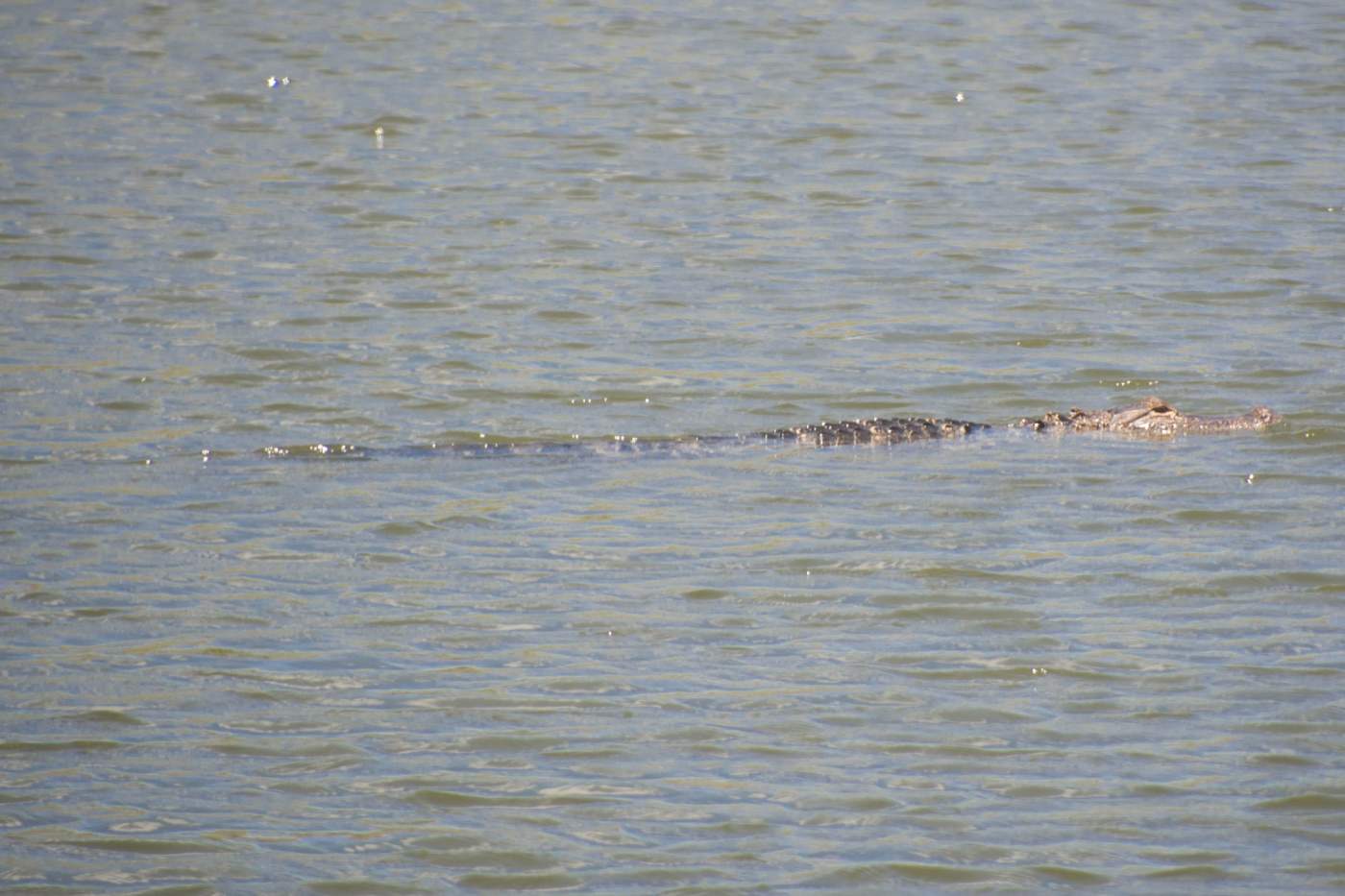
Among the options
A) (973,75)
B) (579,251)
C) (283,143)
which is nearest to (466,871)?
(579,251)

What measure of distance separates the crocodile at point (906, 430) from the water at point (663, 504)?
14 cm

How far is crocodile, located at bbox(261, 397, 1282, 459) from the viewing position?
920cm

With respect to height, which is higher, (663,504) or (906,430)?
(906,430)

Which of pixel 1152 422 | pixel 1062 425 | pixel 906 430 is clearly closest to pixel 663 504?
pixel 906 430

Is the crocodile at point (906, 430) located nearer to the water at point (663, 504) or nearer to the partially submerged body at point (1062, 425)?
the partially submerged body at point (1062, 425)

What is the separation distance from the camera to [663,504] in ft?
27.5

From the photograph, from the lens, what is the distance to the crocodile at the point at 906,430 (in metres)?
9.20

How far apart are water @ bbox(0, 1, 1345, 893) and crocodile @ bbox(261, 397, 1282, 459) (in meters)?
0.14

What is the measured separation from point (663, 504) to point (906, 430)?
1.52 m

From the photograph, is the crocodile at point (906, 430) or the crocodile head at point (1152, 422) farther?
the crocodile head at point (1152, 422)

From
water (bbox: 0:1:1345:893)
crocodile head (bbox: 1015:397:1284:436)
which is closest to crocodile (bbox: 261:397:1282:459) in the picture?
crocodile head (bbox: 1015:397:1284:436)

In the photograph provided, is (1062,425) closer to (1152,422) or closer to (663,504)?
(1152,422)

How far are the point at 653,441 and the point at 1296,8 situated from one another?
15532 mm

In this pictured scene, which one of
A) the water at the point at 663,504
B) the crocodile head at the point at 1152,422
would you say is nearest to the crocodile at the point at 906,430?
the crocodile head at the point at 1152,422
